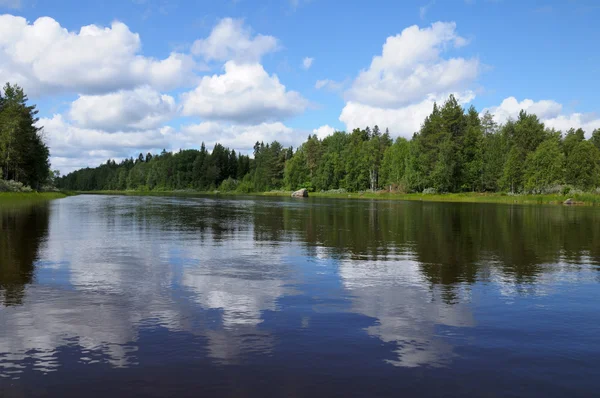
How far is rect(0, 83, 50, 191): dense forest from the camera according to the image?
79.1 metres

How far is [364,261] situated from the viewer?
1848 cm

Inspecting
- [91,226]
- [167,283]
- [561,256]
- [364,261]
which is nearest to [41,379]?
[167,283]

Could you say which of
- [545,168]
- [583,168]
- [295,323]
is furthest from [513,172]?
[295,323]

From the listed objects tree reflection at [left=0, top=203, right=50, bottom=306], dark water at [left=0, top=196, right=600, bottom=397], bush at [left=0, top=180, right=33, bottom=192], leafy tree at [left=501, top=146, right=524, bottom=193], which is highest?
leafy tree at [left=501, top=146, right=524, bottom=193]

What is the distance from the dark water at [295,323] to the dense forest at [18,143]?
7000 cm

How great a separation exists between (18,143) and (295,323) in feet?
289

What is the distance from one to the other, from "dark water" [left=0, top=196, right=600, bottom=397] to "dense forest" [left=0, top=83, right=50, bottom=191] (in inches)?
2756

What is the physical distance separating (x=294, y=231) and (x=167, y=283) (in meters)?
17.3

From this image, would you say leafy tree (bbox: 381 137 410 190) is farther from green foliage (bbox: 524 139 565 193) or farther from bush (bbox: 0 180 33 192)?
bush (bbox: 0 180 33 192)

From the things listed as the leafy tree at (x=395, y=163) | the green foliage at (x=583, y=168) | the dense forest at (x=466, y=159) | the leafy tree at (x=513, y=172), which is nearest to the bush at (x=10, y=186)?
the dense forest at (x=466, y=159)

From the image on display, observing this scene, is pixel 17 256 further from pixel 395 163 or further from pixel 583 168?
pixel 395 163

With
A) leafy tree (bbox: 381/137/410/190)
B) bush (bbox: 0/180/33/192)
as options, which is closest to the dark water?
bush (bbox: 0/180/33/192)

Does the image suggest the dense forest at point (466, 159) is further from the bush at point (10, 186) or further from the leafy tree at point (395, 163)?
the bush at point (10, 186)

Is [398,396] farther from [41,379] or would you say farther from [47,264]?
[47,264]
